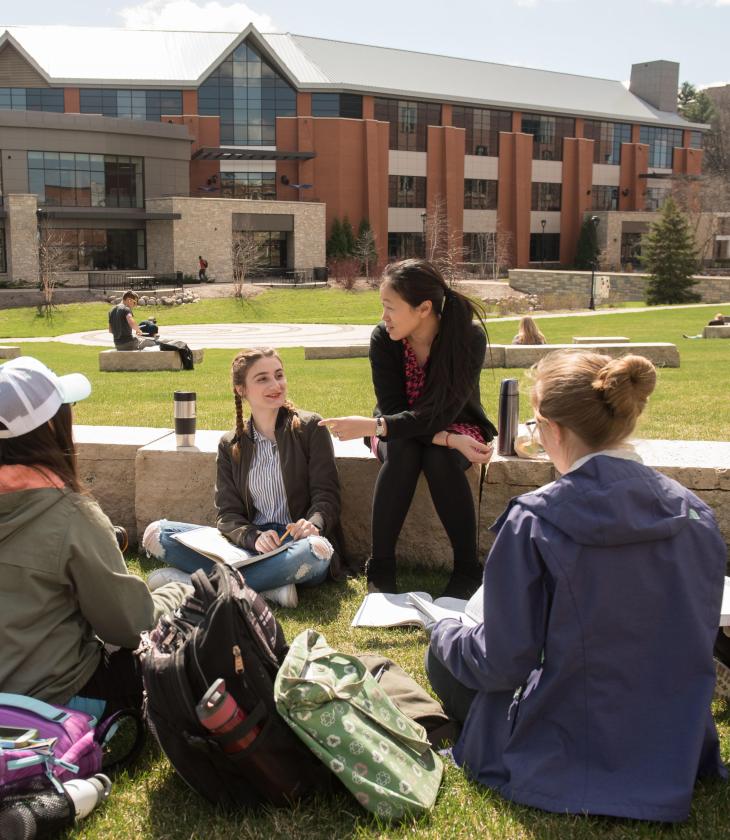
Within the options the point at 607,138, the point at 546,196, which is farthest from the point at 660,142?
the point at 546,196

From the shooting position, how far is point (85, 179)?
52.0 meters

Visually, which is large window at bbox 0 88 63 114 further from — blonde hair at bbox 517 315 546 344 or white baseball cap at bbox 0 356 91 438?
white baseball cap at bbox 0 356 91 438

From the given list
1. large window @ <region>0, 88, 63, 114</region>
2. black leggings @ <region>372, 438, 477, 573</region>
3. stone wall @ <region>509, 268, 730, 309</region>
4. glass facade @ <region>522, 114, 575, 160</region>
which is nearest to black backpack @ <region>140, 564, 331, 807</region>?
black leggings @ <region>372, 438, 477, 573</region>

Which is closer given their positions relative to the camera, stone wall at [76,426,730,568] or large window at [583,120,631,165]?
stone wall at [76,426,730,568]

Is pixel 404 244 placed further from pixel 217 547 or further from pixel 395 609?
pixel 395 609

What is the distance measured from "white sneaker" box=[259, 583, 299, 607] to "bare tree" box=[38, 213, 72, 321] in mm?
35755

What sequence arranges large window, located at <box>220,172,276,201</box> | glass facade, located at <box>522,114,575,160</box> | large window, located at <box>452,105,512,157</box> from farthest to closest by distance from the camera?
1. glass facade, located at <box>522,114,575,160</box>
2. large window, located at <box>452,105,512,157</box>
3. large window, located at <box>220,172,276,201</box>

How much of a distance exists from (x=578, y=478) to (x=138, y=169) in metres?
54.8

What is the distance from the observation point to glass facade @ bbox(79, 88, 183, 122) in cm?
5578

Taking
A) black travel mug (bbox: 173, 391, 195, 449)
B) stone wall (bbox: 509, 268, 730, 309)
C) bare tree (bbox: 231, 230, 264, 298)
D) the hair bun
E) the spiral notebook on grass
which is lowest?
the spiral notebook on grass

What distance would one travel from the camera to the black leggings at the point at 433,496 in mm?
4625

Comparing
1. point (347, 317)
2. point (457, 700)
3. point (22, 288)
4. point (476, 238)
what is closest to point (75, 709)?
point (457, 700)

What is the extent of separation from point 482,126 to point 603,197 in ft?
40.6

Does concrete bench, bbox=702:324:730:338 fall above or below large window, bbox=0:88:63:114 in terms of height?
below
